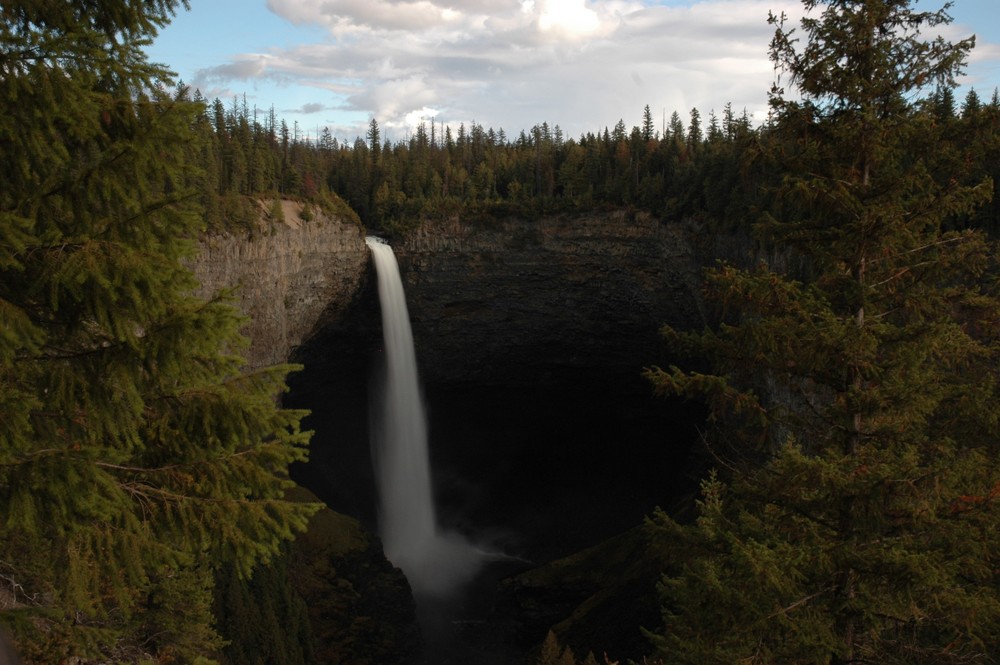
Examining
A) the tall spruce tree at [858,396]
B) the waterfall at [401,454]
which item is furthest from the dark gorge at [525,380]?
the tall spruce tree at [858,396]

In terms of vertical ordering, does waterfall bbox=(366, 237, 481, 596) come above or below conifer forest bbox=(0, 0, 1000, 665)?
below

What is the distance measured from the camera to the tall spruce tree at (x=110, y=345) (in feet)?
14.0

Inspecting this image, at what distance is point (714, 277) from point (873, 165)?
2.01m

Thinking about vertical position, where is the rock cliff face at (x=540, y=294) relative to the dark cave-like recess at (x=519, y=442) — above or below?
above

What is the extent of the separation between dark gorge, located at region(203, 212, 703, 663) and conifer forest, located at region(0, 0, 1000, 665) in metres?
29.2

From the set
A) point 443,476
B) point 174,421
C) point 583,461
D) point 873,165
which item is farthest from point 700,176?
point 174,421

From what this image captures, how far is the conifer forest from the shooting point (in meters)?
Answer: 4.43

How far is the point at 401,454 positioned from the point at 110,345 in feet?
134

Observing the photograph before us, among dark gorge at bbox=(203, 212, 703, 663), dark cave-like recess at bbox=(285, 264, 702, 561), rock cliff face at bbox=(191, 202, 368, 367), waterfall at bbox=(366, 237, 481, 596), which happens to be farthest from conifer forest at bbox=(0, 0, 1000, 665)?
dark cave-like recess at bbox=(285, 264, 702, 561)

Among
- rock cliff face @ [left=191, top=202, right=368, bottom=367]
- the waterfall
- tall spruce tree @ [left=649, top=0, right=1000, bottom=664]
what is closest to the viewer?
tall spruce tree @ [left=649, top=0, right=1000, bottom=664]

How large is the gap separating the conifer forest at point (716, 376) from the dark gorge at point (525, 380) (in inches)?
1152

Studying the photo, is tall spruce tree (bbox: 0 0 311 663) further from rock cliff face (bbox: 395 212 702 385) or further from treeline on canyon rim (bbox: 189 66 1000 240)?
rock cliff face (bbox: 395 212 702 385)

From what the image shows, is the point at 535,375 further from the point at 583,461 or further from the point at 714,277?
the point at 714,277

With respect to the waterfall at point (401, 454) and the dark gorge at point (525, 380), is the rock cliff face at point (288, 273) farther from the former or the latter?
the waterfall at point (401, 454)
